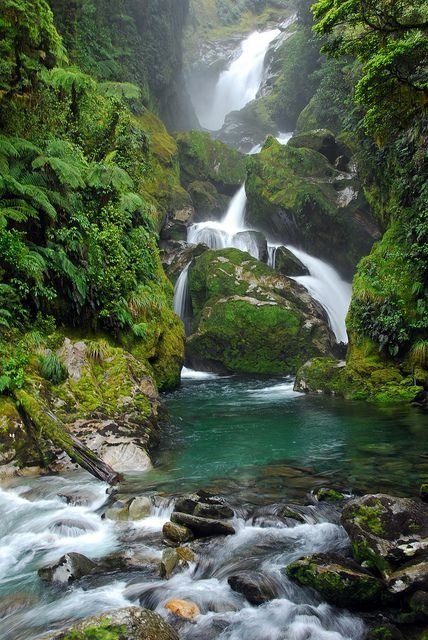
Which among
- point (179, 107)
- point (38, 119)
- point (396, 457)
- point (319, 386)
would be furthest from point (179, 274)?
point (179, 107)

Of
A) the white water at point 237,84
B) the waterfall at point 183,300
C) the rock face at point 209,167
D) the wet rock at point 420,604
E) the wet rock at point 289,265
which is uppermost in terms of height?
the white water at point 237,84

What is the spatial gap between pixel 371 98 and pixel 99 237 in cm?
626

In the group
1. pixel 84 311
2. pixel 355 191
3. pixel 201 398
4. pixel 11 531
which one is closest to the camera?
pixel 11 531

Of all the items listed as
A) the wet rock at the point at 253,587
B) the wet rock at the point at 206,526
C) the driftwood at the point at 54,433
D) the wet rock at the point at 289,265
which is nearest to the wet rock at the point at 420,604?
the wet rock at the point at 253,587

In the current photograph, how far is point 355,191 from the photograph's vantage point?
78.2 ft

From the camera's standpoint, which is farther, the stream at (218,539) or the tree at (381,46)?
the tree at (381,46)

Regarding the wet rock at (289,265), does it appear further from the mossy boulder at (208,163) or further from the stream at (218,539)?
the stream at (218,539)

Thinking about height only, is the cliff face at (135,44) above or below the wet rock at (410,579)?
above

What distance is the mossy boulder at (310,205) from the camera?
23.5 meters

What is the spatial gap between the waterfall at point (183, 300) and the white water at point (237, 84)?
36.4 meters

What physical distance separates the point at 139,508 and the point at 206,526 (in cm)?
95

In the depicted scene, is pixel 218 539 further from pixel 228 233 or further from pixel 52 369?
pixel 228 233

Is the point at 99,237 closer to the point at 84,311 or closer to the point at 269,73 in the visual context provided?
the point at 84,311

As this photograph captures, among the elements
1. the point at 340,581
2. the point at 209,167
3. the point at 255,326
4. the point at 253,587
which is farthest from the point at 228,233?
the point at 340,581
